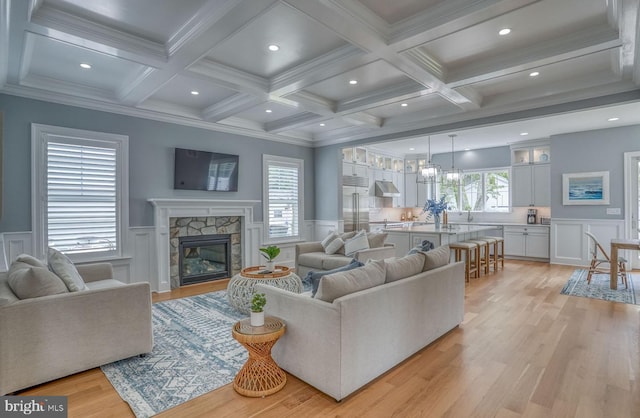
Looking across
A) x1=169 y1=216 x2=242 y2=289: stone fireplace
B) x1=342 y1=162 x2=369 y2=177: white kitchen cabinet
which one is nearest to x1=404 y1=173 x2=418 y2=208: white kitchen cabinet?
x1=342 y1=162 x2=369 y2=177: white kitchen cabinet

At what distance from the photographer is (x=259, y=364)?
2438 millimetres

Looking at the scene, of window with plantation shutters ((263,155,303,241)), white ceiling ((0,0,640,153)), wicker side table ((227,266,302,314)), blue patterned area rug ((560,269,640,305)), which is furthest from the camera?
window with plantation shutters ((263,155,303,241))

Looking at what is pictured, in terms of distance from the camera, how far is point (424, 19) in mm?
2828

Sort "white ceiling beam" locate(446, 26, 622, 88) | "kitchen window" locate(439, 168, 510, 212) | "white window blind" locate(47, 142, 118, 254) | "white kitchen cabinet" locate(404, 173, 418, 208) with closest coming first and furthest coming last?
"white ceiling beam" locate(446, 26, 622, 88)
"white window blind" locate(47, 142, 118, 254)
"kitchen window" locate(439, 168, 510, 212)
"white kitchen cabinet" locate(404, 173, 418, 208)

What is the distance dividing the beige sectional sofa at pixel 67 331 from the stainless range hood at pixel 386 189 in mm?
6795

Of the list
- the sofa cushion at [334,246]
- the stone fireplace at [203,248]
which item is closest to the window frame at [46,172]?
the stone fireplace at [203,248]

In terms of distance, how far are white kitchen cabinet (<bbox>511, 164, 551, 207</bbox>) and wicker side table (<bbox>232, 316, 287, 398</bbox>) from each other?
7828 millimetres

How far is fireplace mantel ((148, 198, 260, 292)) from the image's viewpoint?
17.0 feet

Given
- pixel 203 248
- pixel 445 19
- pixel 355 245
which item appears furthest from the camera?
pixel 203 248

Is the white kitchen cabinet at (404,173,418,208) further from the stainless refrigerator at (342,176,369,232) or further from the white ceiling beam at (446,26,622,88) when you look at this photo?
the white ceiling beam at (446,26,622,88)

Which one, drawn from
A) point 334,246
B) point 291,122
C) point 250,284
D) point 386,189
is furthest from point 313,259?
point 386,189

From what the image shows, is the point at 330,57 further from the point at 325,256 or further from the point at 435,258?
the point at 325,256

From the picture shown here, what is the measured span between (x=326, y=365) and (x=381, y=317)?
54cm

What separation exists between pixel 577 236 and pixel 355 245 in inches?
201
